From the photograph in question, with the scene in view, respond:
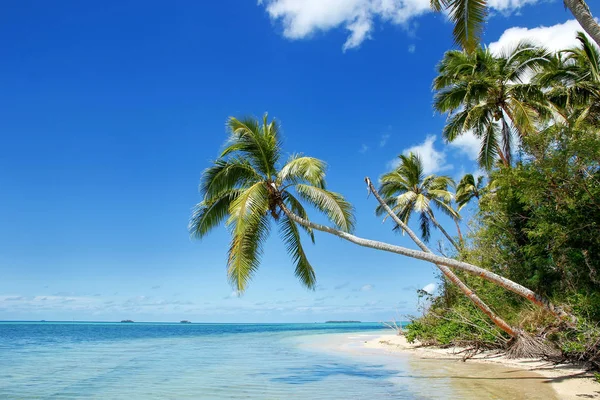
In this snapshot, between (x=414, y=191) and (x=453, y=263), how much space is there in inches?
630

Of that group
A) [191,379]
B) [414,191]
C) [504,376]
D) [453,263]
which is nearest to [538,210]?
[453,263]

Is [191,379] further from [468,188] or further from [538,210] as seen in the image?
[468,188]

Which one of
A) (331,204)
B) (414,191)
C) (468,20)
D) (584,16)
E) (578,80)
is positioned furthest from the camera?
(414,191)

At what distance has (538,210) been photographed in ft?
34.4

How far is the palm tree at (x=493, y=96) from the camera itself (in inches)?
656

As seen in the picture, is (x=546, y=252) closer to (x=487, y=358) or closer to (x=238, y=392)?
(x=487, y=358)

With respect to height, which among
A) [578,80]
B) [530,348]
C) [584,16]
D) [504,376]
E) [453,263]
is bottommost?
[504,376]

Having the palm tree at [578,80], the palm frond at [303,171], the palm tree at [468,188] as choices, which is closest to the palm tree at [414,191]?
the palm tree at [468,188]

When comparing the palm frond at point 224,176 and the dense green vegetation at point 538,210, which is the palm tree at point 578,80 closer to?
the dense green vegetation at point 538,210

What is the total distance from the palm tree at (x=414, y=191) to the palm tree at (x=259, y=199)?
42.7ft

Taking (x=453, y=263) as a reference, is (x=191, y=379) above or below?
below

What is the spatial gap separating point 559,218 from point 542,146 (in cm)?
162

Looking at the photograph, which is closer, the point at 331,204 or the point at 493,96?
the point at 331,204

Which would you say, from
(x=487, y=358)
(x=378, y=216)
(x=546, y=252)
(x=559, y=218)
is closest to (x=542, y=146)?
(x=559, y=218)
